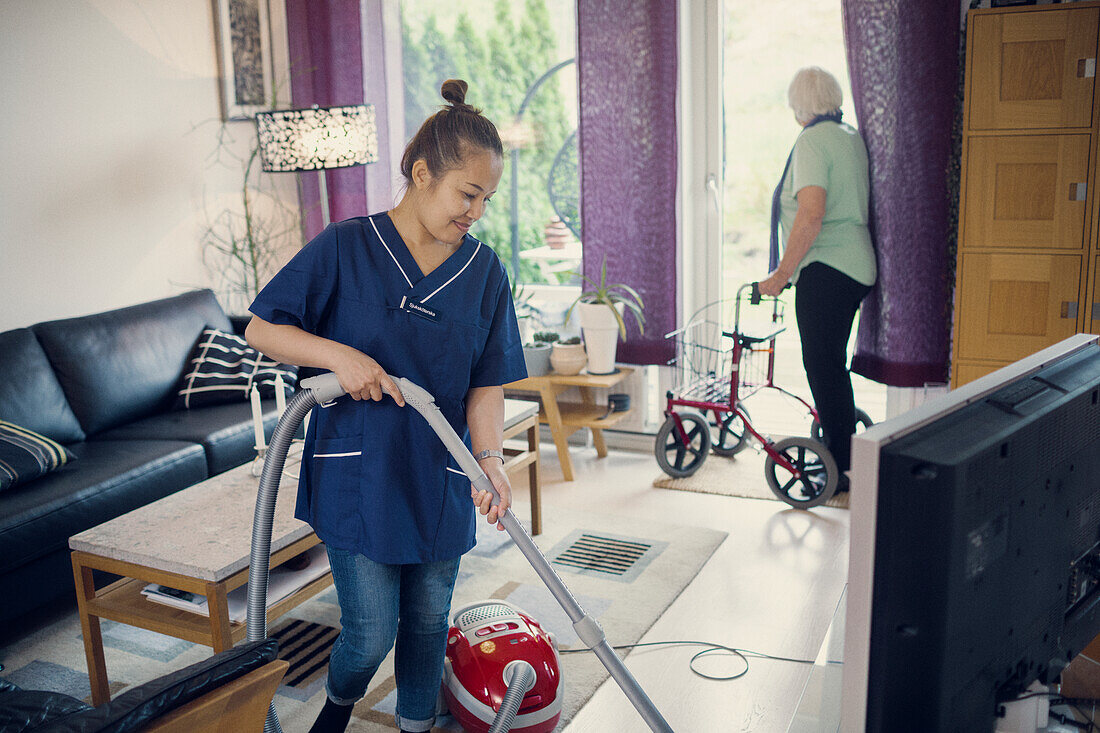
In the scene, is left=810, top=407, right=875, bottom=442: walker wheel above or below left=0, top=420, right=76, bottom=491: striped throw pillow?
below

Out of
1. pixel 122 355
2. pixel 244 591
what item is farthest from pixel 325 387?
pixel 122 355

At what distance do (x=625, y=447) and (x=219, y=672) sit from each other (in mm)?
3190

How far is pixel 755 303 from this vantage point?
3562 millimetres

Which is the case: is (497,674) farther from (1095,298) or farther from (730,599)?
(1095,298)

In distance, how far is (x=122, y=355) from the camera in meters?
3.49

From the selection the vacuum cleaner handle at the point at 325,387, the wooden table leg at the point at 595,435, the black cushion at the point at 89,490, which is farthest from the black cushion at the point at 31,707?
the wooden table leg at the point at 595,435

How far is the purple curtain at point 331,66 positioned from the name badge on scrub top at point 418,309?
2.90 metres

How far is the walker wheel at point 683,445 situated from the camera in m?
3.80

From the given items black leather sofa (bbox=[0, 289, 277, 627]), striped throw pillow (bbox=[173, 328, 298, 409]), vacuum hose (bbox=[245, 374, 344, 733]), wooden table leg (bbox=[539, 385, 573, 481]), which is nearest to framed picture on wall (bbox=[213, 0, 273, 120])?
black leather sofa (bbox=[0, 289, 277, 627])

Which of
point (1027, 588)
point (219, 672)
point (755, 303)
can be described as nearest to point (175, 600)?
point (219, 672)

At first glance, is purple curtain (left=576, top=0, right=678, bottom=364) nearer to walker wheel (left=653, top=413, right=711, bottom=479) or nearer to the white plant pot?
the white plant pot

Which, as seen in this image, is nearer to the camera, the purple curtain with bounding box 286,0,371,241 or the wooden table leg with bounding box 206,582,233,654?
the wooden table leg with bounding box 206,582,233,654

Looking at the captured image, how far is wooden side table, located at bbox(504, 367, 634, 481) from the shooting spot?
3908 mm

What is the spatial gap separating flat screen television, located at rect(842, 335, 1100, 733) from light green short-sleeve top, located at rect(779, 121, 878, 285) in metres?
2.48
